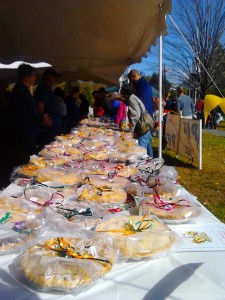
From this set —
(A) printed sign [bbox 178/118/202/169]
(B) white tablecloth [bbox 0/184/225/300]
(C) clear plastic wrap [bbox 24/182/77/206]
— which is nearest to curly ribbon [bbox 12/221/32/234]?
(B) white tablecloth [bbox 0/184/225/300]

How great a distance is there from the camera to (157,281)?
108 cm

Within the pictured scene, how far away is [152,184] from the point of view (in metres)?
2.03

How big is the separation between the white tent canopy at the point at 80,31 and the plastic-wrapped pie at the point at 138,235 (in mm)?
3264

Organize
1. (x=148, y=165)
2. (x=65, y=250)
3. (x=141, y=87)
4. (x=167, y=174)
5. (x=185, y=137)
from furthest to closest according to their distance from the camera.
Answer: (x=185, y=137) → (x=141, y=87) → (x=148, y=165) → (x=167, y=174) → (x=65, y=250)

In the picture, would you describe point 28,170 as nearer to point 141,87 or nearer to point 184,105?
point 141,87

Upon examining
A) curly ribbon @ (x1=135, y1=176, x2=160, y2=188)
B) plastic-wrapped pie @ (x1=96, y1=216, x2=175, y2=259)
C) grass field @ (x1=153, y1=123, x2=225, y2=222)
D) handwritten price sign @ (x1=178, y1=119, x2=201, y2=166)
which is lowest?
grass field @ (x1=153, y1=123, x2=225, y2=222)

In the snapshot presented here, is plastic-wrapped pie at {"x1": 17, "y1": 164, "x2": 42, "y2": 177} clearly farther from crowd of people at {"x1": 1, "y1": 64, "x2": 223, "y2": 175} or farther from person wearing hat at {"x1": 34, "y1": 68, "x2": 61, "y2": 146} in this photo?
person wearing hat at {"x1": 34, "y1": 68, "x2": 61, "y2": 146}

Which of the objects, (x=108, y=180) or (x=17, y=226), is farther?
(x=108, y=180)

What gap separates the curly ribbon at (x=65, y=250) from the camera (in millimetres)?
1089

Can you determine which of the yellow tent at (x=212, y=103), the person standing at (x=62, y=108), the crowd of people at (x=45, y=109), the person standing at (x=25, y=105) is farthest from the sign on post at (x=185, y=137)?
the yellow tent at (x=212, y=103)

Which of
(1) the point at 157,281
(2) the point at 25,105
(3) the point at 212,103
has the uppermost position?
(3) the point at 212,103

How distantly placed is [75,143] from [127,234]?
2683 millimetres

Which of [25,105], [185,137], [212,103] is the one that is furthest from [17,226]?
[185,137]

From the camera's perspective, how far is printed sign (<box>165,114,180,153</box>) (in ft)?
25.5
